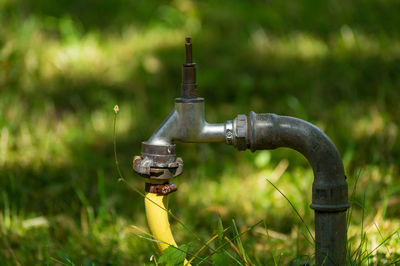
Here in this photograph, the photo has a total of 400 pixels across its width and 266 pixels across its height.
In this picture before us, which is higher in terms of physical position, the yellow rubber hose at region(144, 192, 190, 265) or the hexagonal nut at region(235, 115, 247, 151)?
the hexagonal nut at region(235, 115, 247, 151)

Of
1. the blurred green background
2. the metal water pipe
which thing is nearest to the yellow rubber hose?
the metal water pipe

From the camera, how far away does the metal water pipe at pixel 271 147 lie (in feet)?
5.35

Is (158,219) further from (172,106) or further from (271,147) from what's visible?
(172,106)

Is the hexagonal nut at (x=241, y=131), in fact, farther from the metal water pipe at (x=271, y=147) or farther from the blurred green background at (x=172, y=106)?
the blurred green background at (x=172, y=106)

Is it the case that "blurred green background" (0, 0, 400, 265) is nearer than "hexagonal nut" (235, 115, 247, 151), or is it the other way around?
"hexagonal nut" (235, 115, 247, 151)

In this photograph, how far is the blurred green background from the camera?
7.52 ft

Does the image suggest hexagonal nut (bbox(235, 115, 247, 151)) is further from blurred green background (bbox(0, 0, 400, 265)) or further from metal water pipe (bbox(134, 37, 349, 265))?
blurred green background (bbox(0, 0, 400, 265))

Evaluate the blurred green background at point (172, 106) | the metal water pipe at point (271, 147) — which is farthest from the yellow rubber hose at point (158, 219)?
the blurred green background at point (172, 106)

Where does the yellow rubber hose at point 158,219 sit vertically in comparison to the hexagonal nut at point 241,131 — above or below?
below

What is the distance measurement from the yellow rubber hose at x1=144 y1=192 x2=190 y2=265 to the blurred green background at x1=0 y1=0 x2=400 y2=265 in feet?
0.88

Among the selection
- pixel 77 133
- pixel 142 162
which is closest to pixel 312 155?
pixel 142 162

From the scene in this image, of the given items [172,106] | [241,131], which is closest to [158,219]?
[241,131]

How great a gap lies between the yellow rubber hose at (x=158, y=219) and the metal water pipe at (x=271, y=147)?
0.03 metres

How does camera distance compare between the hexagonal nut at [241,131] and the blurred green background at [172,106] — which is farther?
the blurred green background at [172,106]
